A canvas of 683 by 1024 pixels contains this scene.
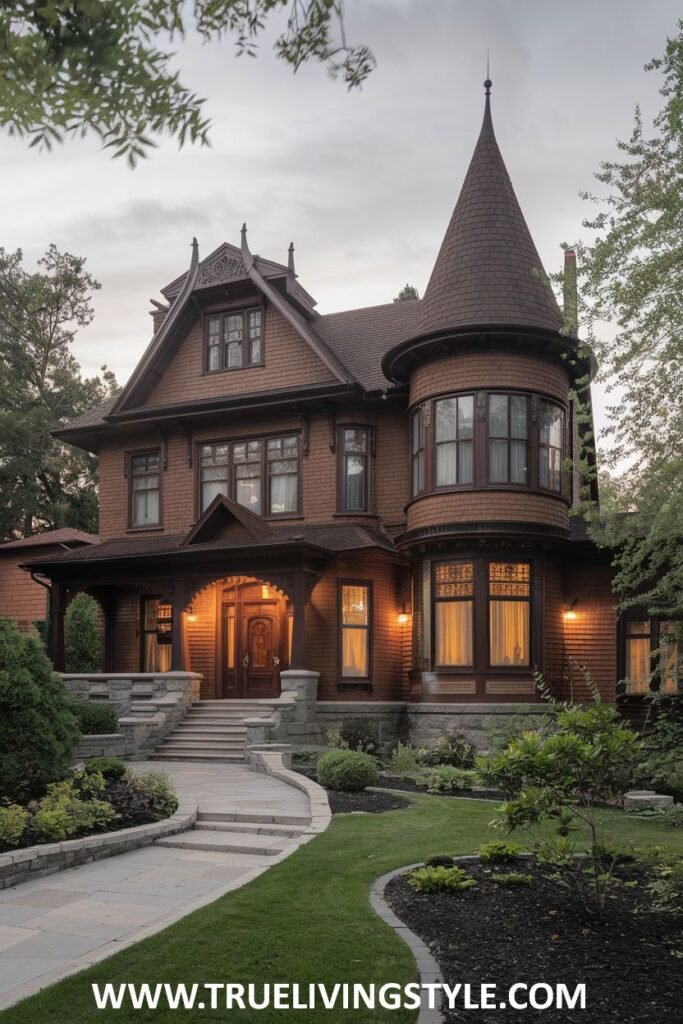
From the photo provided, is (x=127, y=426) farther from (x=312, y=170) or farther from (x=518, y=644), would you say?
(x=312, y=170)

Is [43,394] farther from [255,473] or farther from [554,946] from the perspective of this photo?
[554,946]

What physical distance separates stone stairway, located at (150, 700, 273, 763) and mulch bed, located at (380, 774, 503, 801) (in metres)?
3.75

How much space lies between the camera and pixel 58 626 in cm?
2334

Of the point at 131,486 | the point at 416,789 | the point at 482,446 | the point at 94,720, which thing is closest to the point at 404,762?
the point at 416,789

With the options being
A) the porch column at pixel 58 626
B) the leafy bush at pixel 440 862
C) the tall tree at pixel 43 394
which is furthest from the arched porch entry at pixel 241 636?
the tall tree at pixel 43 394

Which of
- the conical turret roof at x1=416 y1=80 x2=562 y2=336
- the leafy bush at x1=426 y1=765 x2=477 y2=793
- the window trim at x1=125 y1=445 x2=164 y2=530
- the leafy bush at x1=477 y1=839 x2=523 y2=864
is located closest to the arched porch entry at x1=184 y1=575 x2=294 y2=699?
the window trim at x1=125 y1=445 x2=164 y2=530

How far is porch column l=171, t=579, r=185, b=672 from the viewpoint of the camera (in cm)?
2108

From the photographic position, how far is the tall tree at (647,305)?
367 inches

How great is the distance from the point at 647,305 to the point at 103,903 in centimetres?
774

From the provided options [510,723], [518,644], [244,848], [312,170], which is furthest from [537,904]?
[518,644]

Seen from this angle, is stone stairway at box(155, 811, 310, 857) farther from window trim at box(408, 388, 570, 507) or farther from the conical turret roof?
the conical turret roof

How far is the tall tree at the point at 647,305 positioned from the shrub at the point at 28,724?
7203 millimetres

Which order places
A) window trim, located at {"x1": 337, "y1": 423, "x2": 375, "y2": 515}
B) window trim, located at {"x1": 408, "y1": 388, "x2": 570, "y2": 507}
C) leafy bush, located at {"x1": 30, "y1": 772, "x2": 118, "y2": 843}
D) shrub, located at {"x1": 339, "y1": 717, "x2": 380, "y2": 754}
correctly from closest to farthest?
leafy bush, located at {"x1": 30, "y1": 772, "x2": 118, "y2": 843}, shrub, located at {"x1": 339, "y1": 717, "x2": 380, "y2": 754}, window trim, located at {"x1": 408, "y1": 388, "x2": 570, "y2": 507}, window trim, located at {"x1": 337, "y1": 423, "x2": 375, "y2": 515}

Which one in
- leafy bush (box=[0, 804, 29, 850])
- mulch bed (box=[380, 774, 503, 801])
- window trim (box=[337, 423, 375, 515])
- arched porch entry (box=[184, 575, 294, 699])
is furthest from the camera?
arched porch entry (box=[184, 575, 294, 699])
